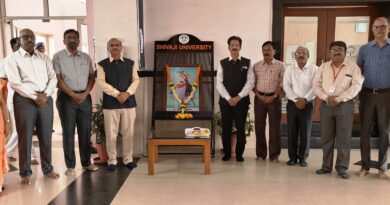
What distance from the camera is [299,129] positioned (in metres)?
4.50

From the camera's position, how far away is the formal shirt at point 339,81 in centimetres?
381

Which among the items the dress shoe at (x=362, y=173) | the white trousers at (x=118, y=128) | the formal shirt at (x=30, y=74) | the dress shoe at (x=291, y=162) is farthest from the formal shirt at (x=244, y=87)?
the formal shirt at (x=30, y=74)

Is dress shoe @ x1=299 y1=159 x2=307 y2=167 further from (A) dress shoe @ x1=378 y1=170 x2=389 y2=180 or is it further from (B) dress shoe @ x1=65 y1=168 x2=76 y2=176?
(B) dress shoe @ x1=65 y1=168 x2=76 y2=176

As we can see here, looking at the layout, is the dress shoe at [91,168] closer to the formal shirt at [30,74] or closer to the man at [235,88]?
the formal shirt at [30,74]

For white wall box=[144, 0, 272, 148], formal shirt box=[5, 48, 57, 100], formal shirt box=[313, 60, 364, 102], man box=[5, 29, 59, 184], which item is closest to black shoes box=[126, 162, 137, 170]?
man box=[5, 29, 59, 184]

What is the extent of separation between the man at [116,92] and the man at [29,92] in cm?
64

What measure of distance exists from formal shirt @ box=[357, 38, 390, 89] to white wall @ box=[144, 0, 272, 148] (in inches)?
70.3

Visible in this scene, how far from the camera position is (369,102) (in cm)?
386

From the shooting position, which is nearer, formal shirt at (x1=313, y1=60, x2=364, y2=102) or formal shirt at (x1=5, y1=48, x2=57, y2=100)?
formal shirt at (x1=5, y1=48, x2=57, y2=100)

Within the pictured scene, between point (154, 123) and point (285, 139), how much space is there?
2.18m

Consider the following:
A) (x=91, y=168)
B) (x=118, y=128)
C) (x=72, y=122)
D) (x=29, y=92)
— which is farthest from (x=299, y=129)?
(x=29, y=92)

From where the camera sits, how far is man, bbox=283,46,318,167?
14.1ft

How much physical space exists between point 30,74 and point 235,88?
2.55 meters

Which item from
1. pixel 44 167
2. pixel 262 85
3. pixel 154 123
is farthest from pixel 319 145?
pixel 44 167
